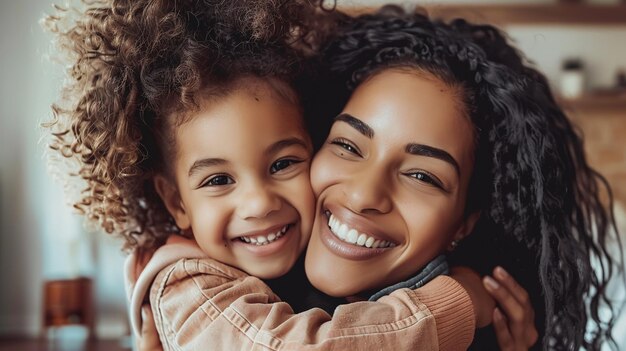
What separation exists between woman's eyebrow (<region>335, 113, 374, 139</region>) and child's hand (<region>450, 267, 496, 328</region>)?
0.37 m

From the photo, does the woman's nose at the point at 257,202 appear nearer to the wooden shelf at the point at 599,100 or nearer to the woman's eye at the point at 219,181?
the woman's eye at the point at 219,181

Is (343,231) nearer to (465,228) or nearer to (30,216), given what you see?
(465,228)

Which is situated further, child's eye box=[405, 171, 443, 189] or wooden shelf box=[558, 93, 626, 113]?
wooden shelf box=[558, 93, 626, 113]

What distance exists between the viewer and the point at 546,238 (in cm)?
137

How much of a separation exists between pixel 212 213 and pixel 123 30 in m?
0.39

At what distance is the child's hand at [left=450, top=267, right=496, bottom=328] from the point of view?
1387 mm

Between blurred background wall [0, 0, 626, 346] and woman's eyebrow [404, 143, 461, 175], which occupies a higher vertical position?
woman's eyebrow [404, 143, 461, 175]

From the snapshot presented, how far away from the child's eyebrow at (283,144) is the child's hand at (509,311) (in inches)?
19.9

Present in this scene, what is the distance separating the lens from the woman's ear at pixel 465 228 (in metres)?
1.42

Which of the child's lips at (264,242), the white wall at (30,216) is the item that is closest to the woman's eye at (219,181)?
the child's lips at (264,242)

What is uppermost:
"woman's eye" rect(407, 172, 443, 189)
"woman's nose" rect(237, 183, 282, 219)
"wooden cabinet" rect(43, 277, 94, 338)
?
"woman's eye" rect(407, 172, 443, 189)

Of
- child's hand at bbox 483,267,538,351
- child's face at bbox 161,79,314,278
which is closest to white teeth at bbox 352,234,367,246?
child's face at bbox 161,79,314,278

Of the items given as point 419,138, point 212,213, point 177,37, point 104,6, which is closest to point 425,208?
point 419,138

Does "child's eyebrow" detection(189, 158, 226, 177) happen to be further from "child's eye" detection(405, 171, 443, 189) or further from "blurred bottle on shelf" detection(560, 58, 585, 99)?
"blurred bottle on shelf" detection(560, 58, 585, 99)
